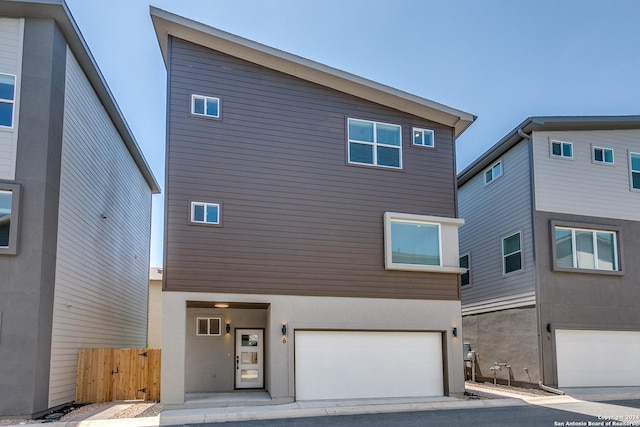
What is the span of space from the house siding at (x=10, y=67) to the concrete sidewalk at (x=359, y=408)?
5.05m

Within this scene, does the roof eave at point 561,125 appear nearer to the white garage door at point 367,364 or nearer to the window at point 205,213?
the white garage door at point 367,364

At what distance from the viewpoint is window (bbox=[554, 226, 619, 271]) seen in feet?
48.2

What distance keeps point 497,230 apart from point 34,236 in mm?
12794

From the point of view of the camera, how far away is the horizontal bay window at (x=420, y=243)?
43.1ft

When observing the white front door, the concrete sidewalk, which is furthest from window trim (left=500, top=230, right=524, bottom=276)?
the white front door

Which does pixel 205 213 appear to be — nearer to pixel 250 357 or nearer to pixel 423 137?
pixel 250 357

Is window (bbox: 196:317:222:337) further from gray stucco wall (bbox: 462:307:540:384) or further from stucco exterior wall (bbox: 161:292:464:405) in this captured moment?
gray stucco wall (bbox: 462:307:540:384)

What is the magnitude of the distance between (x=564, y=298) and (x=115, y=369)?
11.6 meters

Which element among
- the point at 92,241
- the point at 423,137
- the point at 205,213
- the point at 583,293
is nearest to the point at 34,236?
the point at 205,213

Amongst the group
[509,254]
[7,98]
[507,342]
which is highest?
[7,98]

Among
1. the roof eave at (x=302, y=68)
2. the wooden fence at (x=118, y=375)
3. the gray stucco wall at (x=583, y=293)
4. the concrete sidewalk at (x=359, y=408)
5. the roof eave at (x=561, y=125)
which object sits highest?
the roof eave at (x=302, y=68)

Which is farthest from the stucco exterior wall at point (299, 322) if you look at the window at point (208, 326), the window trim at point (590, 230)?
the window trim at point (590, 230)

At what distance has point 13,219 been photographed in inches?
405

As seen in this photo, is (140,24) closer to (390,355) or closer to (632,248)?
(390,355)
